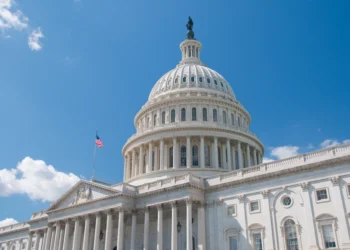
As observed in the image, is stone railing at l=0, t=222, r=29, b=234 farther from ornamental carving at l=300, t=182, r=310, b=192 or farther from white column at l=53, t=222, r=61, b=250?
ornamental carving at l=300, t=182, r=310, b=192

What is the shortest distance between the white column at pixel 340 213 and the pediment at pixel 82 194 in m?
27.6

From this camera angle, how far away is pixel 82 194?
58156mm

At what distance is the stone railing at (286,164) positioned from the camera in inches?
1634

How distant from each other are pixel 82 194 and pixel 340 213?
35675 mm

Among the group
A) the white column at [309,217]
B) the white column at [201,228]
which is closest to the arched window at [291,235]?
the white column at [309,217]

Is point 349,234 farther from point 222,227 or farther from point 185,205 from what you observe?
point 185,205

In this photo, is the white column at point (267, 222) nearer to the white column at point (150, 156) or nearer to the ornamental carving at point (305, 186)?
the ornamental carving at point (305, 186)

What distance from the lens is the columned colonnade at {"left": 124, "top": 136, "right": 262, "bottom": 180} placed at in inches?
2633

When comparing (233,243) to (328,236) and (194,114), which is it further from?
(194,114)

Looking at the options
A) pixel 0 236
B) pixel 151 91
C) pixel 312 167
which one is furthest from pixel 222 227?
pixel 0 236

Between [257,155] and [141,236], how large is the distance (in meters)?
29.9

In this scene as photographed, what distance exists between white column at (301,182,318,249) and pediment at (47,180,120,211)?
2456cm

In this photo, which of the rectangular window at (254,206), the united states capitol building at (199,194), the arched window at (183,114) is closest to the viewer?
the united states capitol building at (199,194)

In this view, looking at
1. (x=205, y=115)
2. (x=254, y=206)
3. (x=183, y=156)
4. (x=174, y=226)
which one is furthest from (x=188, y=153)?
(x=254, y=206)
